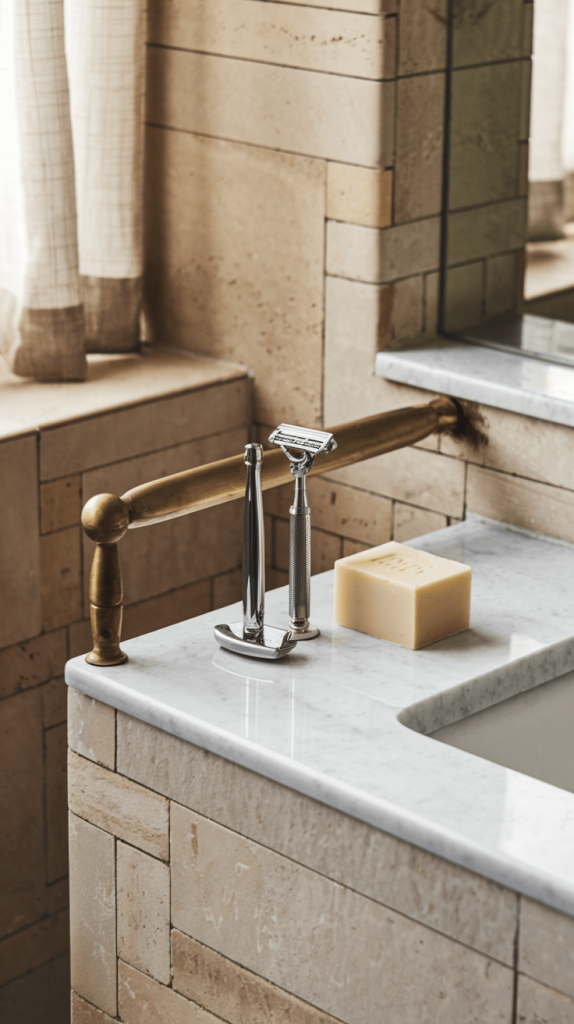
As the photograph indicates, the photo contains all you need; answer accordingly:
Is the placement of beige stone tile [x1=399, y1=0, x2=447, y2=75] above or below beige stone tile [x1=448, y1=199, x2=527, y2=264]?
above

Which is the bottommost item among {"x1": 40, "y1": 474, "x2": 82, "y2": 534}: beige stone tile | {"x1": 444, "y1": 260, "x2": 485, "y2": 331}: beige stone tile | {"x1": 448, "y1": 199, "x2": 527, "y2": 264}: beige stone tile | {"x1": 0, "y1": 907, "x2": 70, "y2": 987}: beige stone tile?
{"x1": 0, "y1": 907, "x2": 70, "y2": 987}: beige stone tile

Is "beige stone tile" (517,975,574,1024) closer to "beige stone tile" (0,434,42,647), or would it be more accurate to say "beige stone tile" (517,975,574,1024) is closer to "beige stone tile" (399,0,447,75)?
"beige stone tile" (0,434,42,647)

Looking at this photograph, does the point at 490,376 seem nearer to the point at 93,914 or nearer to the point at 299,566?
the point at 299,566

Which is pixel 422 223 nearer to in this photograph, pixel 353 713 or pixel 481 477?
pixel 481 477

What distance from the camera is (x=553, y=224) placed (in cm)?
225

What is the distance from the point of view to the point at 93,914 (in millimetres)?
1247

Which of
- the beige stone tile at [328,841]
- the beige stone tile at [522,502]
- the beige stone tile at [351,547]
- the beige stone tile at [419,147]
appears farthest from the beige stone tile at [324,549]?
the beige stone tile at [328,841]

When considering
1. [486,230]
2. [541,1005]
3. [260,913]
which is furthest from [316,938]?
[486,230]

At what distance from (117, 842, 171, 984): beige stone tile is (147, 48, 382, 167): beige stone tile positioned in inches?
34.2

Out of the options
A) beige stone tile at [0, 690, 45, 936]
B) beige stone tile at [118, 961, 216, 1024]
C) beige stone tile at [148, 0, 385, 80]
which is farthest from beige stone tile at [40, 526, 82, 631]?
beige stone tile at [148, 0, 385, 80]

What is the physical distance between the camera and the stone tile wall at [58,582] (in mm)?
1607

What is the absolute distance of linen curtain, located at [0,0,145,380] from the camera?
161cm

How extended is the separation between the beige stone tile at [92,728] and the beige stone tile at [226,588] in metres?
0.65

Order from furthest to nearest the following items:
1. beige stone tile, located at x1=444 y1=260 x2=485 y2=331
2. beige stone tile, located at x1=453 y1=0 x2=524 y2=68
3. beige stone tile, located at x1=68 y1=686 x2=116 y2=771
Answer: beige stone tile, located at x1=444 y1=260 x2=485 y2=331 < beige stone tile, located at x1=453 y1=0 x2=524 y2=68 < beige stone tile, located at x1=68 y1=686 x2=116 y2=771
